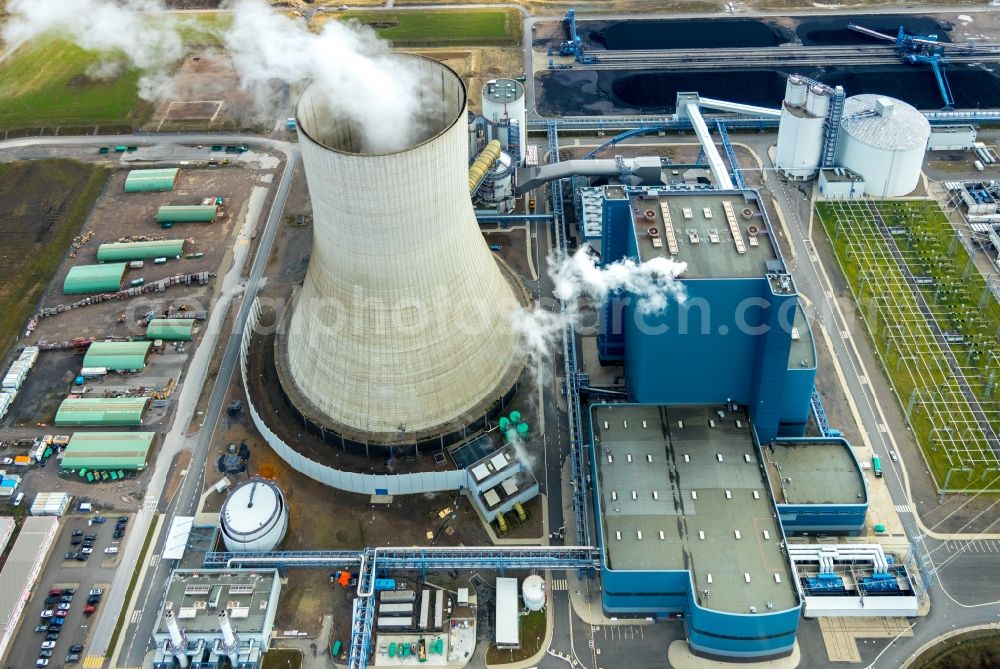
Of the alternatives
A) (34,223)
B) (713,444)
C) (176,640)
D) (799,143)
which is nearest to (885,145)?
(799,143)

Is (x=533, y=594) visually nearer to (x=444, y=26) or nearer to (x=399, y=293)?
(x=399, y=293)

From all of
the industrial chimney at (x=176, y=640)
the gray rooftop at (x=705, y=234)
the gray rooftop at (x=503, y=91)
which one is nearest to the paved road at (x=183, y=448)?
the industrial chimney at (x=176, y=640)

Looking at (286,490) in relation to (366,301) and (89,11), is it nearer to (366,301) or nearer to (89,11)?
(366,301)

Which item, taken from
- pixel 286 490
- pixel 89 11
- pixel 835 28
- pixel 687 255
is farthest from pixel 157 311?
pixel 835 28

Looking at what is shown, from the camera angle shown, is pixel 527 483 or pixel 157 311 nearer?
pixel 527 483

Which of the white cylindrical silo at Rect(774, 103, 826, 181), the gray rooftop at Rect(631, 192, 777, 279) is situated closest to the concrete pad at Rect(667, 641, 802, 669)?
the gray rooftop at Rect(631, 192, 777, 279)

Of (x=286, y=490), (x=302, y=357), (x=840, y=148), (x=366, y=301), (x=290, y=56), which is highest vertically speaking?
(x=840, y=148)

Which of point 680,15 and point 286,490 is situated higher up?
point 680,15
